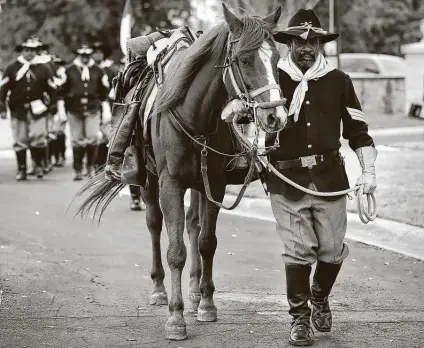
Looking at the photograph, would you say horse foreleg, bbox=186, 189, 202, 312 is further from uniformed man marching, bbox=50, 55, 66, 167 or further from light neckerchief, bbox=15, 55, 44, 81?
uniformed man marching, bbox=50, 55, 66, 167

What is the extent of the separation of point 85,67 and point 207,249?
37.0 feet

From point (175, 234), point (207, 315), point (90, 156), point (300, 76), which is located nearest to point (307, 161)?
point (300, 76)

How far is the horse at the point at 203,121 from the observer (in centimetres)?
741

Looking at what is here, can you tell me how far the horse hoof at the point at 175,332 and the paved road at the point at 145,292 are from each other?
71mm

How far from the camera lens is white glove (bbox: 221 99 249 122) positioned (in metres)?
7.39

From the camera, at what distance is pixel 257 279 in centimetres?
1011

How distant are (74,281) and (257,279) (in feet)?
5.20

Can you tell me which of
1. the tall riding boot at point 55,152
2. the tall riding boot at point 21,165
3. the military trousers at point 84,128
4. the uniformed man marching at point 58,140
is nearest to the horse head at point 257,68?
the military trousers at point 84,128

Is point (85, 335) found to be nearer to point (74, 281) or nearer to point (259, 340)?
point (259, 340)

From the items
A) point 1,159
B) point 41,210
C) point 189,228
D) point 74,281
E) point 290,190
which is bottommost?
point 1,159

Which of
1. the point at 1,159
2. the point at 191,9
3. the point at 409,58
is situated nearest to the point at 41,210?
the point at 1,159

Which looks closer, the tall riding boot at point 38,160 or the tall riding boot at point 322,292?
the tall riding boot at point 322,292

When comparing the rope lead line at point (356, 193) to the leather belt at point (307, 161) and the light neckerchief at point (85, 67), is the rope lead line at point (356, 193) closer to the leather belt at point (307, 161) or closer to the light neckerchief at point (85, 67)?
the leather belt at point (307, 161)

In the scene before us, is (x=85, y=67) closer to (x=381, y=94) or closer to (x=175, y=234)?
(x=175, y=234)
